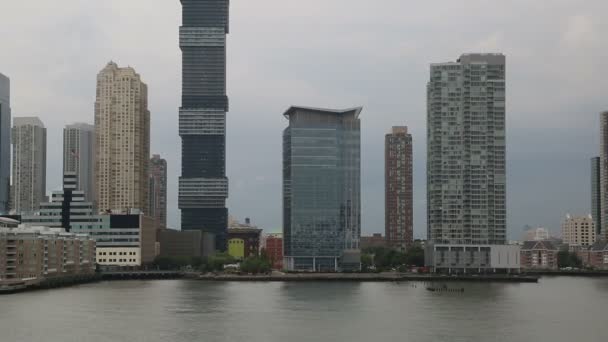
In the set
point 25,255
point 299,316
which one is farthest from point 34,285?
point 299,316

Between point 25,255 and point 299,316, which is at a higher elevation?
point 25,255

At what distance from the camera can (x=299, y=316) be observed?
118 meters

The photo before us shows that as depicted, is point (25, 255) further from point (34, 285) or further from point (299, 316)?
point (299, 316)

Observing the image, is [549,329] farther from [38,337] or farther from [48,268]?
[48,268]

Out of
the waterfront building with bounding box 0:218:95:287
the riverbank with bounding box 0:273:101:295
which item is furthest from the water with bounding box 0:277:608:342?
the waterfront building with bounding box 0:218:95:287

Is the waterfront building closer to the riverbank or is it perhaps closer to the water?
the riverbank

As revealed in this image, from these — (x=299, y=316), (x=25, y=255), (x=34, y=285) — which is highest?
(x=25, y=255)

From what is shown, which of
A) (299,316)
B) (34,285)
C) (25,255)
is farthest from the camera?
(25,255)

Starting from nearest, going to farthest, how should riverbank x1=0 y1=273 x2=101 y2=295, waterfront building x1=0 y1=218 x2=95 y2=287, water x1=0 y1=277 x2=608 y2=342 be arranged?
water x1=0 y1=277 x2=608 y2=342 → riverbank x1=0 y1=273 x2=101 y2=295 → waterfront building x1=0 y1=218 x2=95 y2=287

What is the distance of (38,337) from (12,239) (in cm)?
8185

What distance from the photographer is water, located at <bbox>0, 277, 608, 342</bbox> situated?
97.1 meters

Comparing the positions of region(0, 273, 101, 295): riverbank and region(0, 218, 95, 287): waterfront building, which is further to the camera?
region(0, 218, 95, 287): waterfront building

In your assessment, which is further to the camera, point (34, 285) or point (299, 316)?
point (34, 285)

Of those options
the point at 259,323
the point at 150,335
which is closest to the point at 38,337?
the point at 150,335
